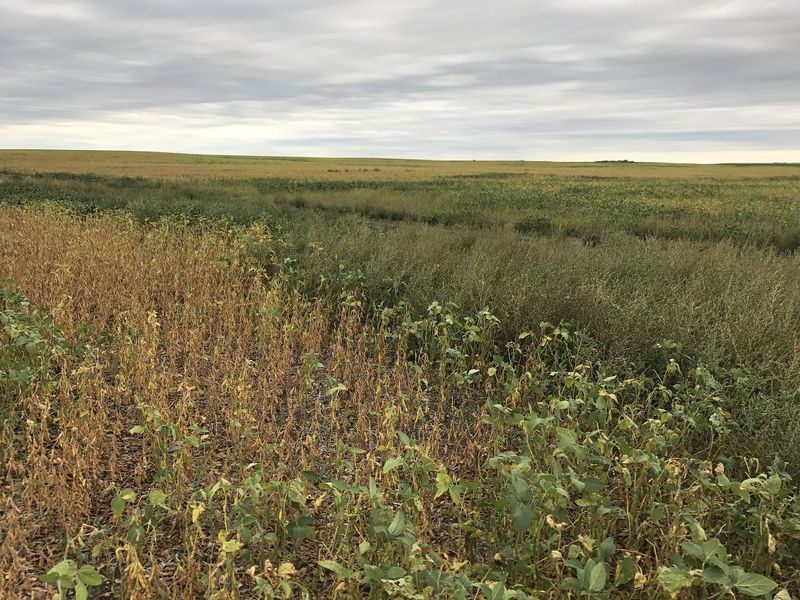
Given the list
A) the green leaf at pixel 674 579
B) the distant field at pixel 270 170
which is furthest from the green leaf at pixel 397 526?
the distant field at pixel 270 170

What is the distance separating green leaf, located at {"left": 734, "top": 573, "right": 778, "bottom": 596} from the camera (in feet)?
5.51

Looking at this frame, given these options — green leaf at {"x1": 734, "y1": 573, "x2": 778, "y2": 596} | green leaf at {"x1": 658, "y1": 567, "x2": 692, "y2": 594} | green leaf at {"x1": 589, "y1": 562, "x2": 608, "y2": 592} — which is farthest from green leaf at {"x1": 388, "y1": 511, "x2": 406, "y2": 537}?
green leaf at {"x1": 734, "y1": 573, "x2": 778, "y2": 596}

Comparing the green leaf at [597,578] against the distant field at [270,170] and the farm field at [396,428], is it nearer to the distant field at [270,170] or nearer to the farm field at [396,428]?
the farm field at [396,428]

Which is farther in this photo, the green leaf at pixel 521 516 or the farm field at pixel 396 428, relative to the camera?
the farm field at pixel 396 428

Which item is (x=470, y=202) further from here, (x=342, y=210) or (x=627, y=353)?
(x=627, y=353)

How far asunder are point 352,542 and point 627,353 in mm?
2951

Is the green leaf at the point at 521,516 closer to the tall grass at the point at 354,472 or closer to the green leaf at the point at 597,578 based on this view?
the tall grass at the point at 354,472

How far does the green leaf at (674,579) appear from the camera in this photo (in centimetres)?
173

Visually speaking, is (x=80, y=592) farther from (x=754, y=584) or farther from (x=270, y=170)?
(x=270, y=170)

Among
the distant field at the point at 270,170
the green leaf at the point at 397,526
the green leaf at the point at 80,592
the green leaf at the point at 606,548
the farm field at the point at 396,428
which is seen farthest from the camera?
the distant field at the point at 270,170

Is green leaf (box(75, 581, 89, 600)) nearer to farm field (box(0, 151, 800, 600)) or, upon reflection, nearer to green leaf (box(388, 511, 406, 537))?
farm field (box(0, 151, 800, 600))

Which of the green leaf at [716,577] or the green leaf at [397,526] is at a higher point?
Result: the green leaf at [397,526]

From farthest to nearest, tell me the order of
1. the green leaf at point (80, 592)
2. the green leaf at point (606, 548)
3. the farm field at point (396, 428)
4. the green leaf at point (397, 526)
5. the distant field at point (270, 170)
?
the distant field at point (270, 170) < the farm field at point (396, 428) < the green leaf at point (606, 548) < the green leaf at point (397, 526) < the green leaf at point (80, 592)

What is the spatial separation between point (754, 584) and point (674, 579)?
0.24 meters
